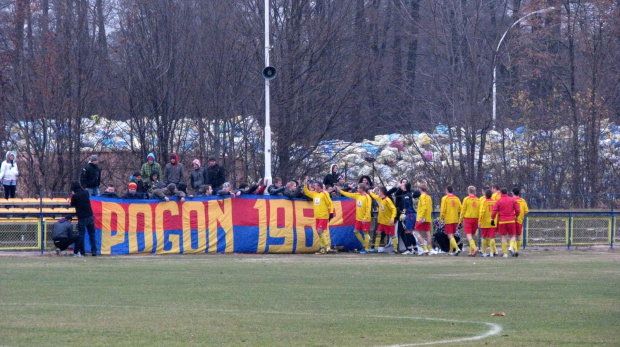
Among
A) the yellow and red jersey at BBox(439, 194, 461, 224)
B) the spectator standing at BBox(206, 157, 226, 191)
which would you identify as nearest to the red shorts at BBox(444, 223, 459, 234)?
the yellow and red jersey at BBox(439, 194, 461, 224)

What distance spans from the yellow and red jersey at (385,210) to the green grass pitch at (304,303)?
15.7ft

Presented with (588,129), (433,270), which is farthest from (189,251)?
(588,129)

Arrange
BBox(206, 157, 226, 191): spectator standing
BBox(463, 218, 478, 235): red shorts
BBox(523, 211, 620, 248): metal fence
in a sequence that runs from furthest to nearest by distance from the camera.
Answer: BBox(523, 211, 620, 248): metal fence, BBox(206, 157, 226, 191): spectator standing, BBox(463, 218, 478, 235): red shorts

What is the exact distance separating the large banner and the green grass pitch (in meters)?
3.25

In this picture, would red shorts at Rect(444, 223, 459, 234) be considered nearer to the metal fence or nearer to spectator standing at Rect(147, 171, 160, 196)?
the metal fence

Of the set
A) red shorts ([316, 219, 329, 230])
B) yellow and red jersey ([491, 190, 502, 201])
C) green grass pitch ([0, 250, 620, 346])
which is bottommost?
green grass pitch ([0, 250, 620, 346])

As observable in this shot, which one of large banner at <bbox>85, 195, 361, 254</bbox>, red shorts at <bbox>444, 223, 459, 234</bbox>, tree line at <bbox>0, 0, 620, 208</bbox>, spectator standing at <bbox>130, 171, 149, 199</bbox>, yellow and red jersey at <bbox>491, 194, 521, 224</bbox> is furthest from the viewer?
tree line at <bbox>0, 0, 620, 208</bbox>

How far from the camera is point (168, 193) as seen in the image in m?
26.6

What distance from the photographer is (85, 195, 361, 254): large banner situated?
2581 centimetres

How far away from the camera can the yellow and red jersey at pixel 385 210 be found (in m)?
27.1

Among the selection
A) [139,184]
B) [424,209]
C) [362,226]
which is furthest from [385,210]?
[139,184]

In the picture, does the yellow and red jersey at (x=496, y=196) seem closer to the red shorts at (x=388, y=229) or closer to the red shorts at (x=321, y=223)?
the red shorts at (x=388, y=229)

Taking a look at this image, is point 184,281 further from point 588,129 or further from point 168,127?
point 588,129

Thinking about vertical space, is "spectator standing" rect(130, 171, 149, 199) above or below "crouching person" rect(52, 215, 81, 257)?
above
